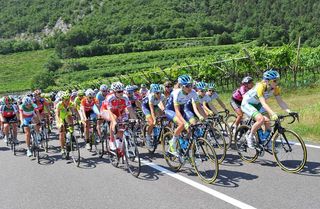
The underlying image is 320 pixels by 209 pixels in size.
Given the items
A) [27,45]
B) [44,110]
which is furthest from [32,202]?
[27,45]

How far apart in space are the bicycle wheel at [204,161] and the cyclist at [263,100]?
1.36 metres

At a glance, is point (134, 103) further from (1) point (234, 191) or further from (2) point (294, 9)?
(2) point (294, 9)

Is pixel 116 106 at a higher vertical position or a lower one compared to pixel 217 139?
higher

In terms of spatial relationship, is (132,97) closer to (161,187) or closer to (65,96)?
(65,96)

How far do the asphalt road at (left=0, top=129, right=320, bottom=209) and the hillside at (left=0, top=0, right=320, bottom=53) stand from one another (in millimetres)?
97323

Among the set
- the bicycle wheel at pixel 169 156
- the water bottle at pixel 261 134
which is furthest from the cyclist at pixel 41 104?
the water bottle at pixel 261 134

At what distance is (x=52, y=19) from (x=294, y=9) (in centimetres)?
9824

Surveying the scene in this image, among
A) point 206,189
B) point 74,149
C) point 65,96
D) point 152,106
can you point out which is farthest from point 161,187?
point 65,96

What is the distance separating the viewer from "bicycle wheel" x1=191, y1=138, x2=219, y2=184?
7.56 metres

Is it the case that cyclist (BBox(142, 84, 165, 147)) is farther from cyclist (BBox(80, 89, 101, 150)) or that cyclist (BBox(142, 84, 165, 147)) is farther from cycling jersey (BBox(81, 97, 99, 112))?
cycling jersey (BBox(81, 97, 99, 112))

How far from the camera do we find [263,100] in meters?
8.15

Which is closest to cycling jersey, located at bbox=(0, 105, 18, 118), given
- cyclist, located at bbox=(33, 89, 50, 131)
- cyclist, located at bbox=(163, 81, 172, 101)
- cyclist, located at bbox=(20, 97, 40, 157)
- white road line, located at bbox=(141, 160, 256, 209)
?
cyclist, located at bbox=(33, 89, 50, 131)

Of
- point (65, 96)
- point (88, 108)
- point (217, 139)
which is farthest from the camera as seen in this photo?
point (88, 108)

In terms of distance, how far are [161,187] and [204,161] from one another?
0.99m
